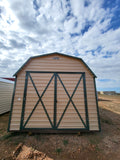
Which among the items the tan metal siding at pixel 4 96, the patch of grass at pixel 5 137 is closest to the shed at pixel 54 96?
the patch of grass at pixel 5 137

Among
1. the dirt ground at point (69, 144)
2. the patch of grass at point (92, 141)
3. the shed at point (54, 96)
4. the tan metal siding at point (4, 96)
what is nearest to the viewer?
the dirt ground at point (69, 144)

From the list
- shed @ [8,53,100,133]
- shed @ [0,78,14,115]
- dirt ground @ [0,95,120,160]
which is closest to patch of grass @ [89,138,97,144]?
dirt ground @ [0,95,120,160]

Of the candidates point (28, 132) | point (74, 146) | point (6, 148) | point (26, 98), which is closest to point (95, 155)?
point (74, 146)

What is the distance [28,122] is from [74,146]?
7.75 feet

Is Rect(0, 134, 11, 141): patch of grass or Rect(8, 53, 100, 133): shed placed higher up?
Rect(8, 53, 100, 133): shed

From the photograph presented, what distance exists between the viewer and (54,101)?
148 inches

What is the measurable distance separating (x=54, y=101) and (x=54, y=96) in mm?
261

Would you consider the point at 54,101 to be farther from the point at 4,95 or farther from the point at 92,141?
the point at 4,95

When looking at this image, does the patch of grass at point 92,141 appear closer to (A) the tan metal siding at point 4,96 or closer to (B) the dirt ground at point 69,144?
(B) the dirt ground at point 69,144

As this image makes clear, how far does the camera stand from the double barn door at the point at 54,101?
11.7 feet

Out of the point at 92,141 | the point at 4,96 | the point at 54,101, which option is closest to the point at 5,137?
the point at 54,101

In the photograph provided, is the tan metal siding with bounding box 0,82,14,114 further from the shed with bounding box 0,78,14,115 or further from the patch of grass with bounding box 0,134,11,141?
the patch of grass with bounding box 0,134,11,141

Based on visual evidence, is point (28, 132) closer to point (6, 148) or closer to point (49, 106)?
point (6, 148)

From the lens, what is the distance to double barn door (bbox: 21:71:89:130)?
3.57 metres
